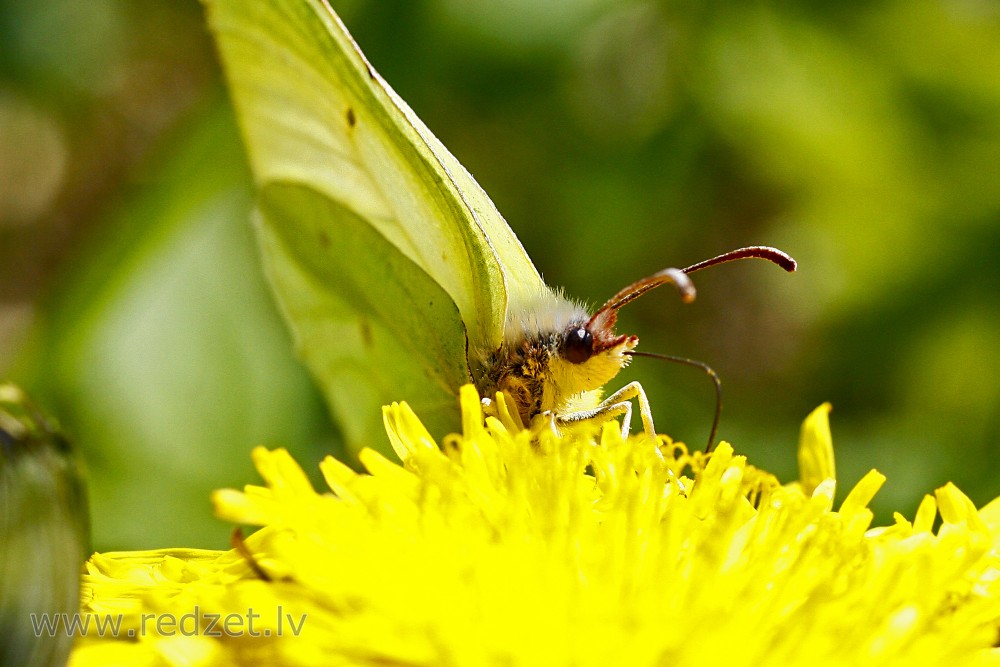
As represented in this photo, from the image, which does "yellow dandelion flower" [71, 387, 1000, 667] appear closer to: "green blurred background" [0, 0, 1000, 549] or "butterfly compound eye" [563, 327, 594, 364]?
"butterfly compound eye" [563, 327, 594, 364]

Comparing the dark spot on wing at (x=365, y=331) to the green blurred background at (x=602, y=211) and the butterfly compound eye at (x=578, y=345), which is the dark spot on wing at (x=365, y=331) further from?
the green blurred background at (x=602, y=211)

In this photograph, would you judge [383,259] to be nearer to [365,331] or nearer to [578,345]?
[365,331]

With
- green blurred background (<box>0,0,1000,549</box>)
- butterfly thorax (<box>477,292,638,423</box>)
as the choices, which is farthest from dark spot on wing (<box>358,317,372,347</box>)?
green blurred background (<box>0,0,1000,549</box>)

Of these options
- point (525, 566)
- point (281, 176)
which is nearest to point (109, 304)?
→ point (281, 176)

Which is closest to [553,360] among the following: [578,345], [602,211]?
[578,345]

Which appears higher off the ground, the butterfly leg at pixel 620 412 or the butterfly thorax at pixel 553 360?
the butterfly thorax at pixel 553 360

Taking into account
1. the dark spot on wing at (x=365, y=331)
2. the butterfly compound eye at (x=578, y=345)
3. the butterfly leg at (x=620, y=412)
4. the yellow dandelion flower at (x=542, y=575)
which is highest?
the butterfly compound eye at (x=578, y=345)

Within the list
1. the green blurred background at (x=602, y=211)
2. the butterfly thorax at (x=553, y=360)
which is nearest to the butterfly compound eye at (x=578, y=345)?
the butterfly thorax at (x=553, y=360)

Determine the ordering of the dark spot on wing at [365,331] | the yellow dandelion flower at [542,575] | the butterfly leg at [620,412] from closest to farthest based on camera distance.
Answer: the yellow dandelion flower at [542,575] → the butterfly leg at [620,412] → the dark spot on wing at [365,331]
